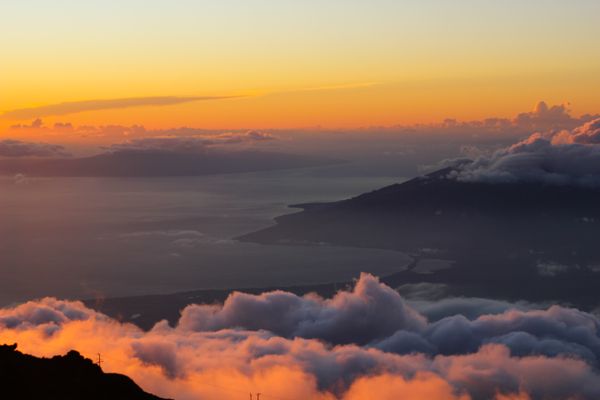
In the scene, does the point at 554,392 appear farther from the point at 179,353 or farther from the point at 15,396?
the point at 15,396

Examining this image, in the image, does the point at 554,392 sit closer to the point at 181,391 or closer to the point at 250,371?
the point at 250,371

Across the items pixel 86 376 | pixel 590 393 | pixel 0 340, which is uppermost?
pixel 86 376

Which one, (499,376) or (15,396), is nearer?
(15,396)

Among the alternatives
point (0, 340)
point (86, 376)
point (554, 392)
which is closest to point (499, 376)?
point (554, 392)

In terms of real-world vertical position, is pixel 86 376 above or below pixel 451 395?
above

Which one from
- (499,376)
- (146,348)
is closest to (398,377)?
(499,376)

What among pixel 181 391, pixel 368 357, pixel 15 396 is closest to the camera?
pixel 15 396

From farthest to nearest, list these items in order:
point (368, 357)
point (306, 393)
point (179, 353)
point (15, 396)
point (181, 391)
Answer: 1. point (368, 357)
2. point (179, 353)
3. point (306, 393)
4. point (181, 391)
5. point (15, 396)
